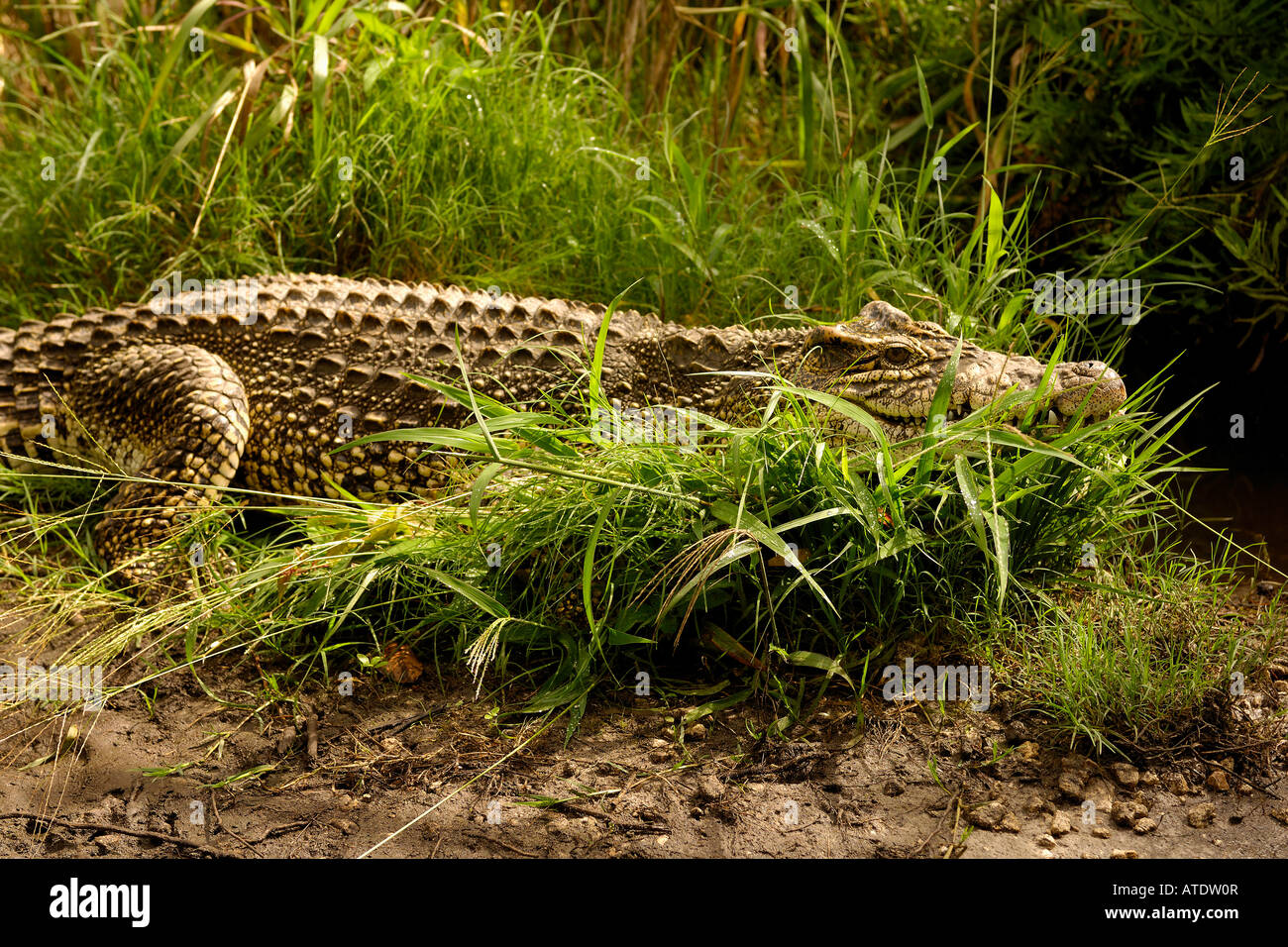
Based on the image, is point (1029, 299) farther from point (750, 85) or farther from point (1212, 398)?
point (750, 85)

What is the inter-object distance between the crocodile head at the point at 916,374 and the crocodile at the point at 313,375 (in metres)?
0.01

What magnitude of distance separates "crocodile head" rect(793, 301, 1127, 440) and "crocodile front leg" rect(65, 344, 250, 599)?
7.06ft

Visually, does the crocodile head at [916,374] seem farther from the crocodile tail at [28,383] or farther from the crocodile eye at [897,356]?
the crocodile tail at [28,383]

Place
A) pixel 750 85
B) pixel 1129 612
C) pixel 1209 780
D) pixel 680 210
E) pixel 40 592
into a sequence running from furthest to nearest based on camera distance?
pixel 750 85 → pixel 680 210 → pixel 40 592 → pixel 1129 612 → pixel 1209 780

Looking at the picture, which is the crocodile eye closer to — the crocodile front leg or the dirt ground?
the dirt ground

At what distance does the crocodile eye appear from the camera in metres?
3.67

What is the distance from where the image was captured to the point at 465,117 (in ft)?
17.2

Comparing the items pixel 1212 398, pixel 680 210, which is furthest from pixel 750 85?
pixel 1212 398

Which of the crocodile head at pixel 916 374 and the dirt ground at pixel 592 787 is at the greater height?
the crocodile head at pixel 916 374

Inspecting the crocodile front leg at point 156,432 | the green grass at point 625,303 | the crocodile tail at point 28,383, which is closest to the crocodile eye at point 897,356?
the green grass at point 625,303

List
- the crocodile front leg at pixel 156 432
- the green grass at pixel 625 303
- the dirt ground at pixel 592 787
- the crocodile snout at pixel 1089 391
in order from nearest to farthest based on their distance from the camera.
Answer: the dirt ground at pixel 592 787 → the green grass at pixel 625 303 → the crocodile snout at pixel 1089 391 → the crocodile front leg at pixel 156 432

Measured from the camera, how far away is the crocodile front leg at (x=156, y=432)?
3.95 metres

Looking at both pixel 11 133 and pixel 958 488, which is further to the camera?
pixel 11 133
